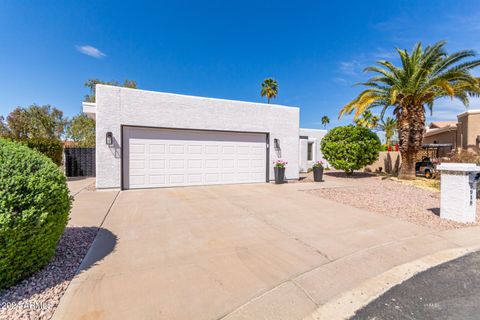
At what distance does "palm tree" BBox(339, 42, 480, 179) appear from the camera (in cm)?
1066

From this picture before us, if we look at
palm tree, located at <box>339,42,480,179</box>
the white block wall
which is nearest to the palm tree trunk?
palm tree, located at <box>339,42,480,179</box>

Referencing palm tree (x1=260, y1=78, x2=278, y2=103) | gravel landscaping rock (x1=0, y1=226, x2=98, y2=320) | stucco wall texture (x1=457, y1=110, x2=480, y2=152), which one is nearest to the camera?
gravel landscaping rock (x1=0, y1=226, x2=98, y2=320)

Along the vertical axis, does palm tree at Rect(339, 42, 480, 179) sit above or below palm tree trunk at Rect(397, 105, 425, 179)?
above

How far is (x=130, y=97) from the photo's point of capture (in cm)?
870

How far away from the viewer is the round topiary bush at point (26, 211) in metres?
2.23

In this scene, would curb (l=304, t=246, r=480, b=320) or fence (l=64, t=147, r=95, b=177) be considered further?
fence (l=64, t=147, r=95, b=177)

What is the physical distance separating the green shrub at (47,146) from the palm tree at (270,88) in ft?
79.1

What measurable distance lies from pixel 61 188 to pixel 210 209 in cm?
368

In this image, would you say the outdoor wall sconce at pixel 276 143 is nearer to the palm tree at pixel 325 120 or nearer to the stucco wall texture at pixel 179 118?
the stucco wall texture at pixel 179 118

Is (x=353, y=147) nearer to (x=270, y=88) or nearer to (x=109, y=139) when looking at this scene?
(x=109, y=139)

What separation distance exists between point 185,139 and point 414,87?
1180cm

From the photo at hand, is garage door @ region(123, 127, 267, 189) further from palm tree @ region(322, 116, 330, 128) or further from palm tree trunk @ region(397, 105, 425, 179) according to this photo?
palm tree @ region(322, 116, 330, 128)

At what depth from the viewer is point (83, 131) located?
25156 millimetres

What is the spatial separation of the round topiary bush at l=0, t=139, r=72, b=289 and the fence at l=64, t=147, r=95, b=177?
12.8 meters
